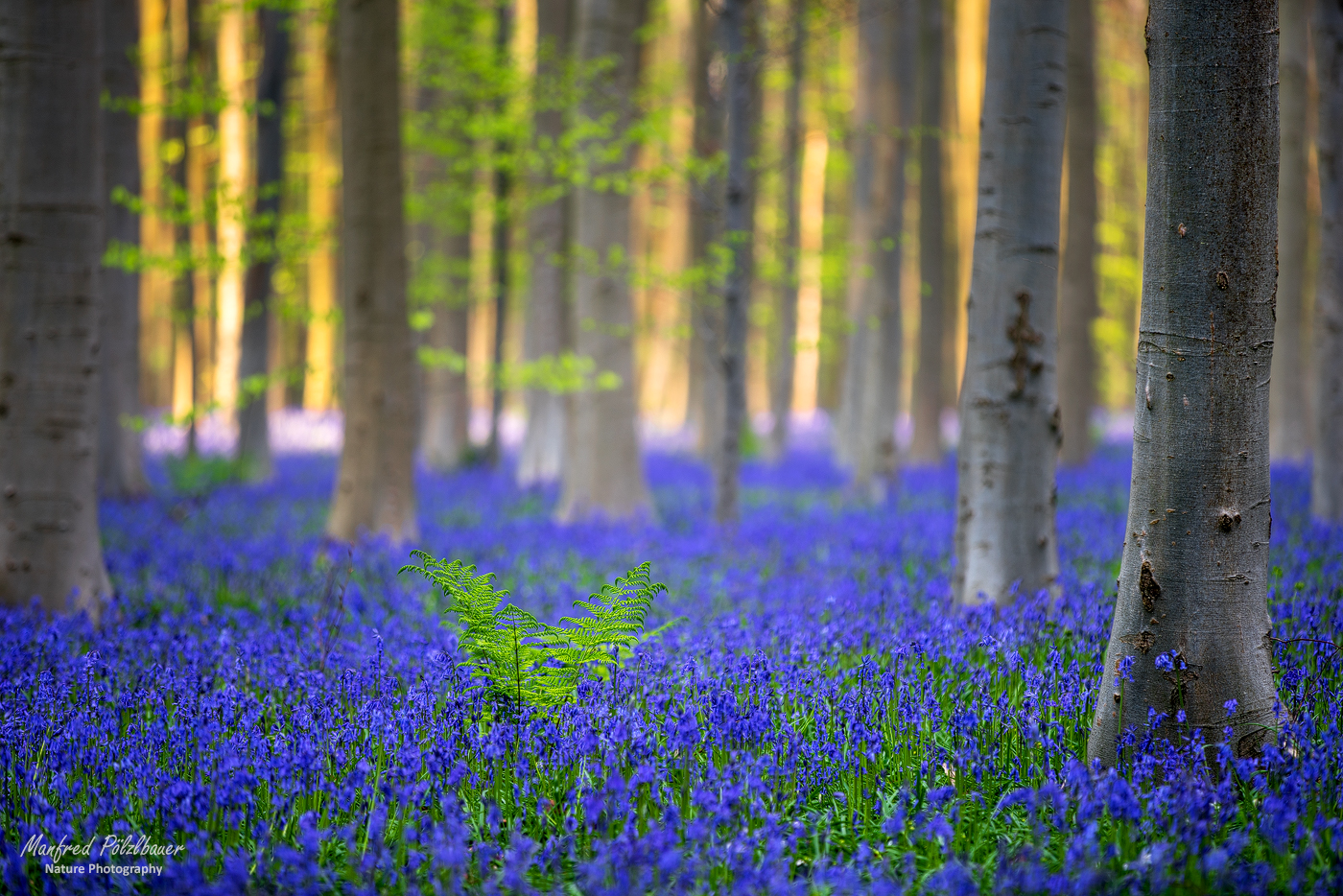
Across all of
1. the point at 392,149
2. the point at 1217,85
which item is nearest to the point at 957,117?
the point at 392,149

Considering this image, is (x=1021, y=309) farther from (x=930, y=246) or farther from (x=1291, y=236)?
(x=930, y=246)

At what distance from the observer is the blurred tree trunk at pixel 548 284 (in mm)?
12016

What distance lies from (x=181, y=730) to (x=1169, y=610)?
128 inches

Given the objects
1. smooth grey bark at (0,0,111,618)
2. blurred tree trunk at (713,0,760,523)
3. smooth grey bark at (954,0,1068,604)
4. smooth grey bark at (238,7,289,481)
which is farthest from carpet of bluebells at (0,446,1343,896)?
smooth grey bark at (238,7,289,481)

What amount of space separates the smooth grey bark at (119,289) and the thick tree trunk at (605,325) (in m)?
4.71

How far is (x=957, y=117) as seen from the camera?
71.4ft

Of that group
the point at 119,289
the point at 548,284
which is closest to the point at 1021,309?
the point at 548,284

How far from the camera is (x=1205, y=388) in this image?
279cm

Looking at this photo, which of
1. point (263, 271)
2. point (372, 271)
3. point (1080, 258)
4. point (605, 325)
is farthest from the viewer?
point (1080, 258)

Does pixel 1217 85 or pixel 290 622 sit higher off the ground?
pixel 1217 85

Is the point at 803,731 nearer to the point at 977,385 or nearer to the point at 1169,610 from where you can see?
the point at 1169,610

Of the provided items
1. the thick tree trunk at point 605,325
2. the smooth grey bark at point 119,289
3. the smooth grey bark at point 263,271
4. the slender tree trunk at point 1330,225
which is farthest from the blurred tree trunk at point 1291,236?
the smooth grey bark at point 119,289

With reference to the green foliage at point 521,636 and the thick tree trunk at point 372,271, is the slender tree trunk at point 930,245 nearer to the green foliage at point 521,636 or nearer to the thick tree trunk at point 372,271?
the thick tree trunk at point 372,271

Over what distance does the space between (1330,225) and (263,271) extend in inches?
479
